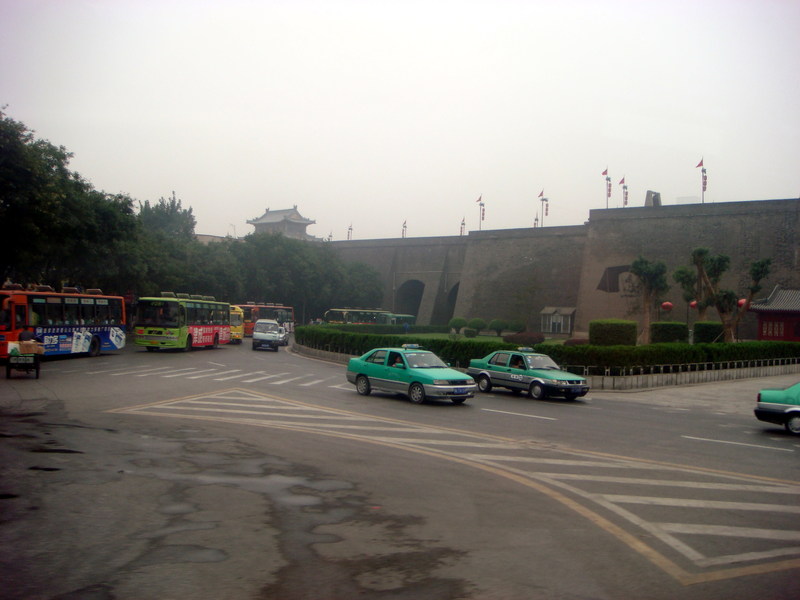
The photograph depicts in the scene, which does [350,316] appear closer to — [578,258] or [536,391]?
[578,258]

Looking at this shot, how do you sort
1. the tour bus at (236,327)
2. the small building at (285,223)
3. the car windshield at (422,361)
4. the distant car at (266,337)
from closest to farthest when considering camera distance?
the car windshield at (422,361), the distant car at (266,337), the tour bus at (236,327), the small building at (285,223)

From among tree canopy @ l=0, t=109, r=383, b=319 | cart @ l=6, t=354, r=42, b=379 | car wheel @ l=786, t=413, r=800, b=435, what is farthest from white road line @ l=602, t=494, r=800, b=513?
tree canopy @ l=0, t=109, r=383, b=319

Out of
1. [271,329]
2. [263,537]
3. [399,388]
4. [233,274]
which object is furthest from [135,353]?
[263,537]

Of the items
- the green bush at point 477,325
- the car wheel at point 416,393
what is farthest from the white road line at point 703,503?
the green bush at point 477,325

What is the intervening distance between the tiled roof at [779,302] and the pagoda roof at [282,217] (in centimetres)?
7210

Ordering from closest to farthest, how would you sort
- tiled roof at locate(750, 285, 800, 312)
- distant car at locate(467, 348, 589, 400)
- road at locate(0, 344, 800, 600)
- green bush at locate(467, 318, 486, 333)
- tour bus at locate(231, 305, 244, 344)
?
road at locate(0, 344, 800, 600)
distant car at locate(467, 348, 589, 400)
tour bus at locate(231, 305, 244, 344)
tiled roof at locate(750, 285, 800, 312)
green bush at locate(467, 318, 486, 333)

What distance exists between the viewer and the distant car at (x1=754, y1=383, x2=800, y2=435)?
14.7 m

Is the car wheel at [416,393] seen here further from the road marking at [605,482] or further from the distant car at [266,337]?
the distant car at [266,337]

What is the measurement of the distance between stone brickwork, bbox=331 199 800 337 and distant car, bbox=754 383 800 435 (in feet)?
129

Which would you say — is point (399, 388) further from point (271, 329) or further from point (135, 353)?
point (271, 329)

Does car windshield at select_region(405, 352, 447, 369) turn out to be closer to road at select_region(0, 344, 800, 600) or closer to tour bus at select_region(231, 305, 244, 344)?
road at select_region(0, 344, 800, 600)

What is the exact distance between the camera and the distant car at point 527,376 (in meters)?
20.2

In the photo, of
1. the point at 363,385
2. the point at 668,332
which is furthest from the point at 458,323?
the point at 363,385

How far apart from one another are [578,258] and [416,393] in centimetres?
5027
